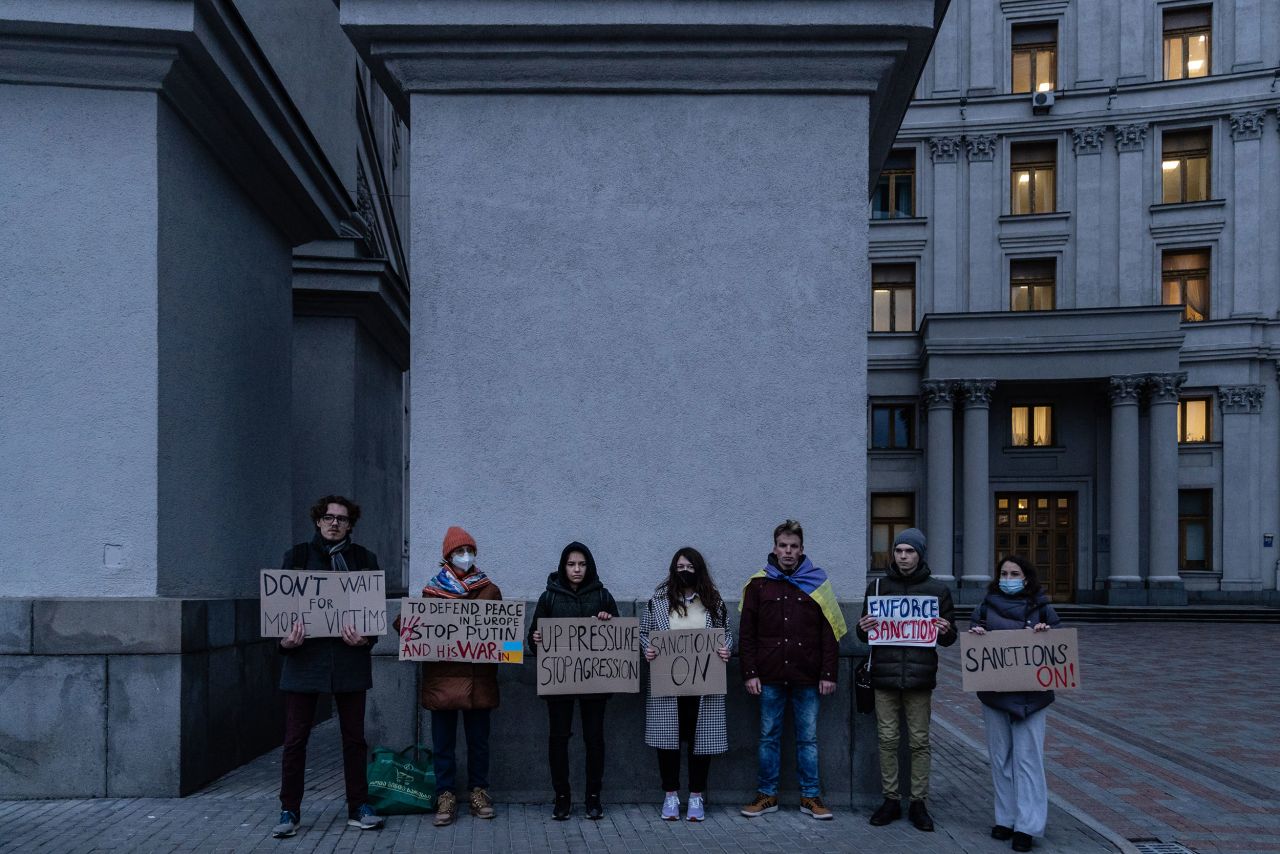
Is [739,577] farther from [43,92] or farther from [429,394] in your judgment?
[43,92]

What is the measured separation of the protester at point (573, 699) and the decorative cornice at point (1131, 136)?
98.0ft

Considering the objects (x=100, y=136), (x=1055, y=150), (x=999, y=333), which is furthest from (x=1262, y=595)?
(x=100, y=136)

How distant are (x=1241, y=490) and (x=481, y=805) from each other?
30.3 metres

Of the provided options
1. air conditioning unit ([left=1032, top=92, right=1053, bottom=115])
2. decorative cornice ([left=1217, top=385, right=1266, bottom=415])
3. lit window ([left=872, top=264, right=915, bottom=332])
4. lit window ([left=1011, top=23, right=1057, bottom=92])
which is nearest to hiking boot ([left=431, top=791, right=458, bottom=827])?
lit window ([left=872, top=264, right=915, bottom=332])

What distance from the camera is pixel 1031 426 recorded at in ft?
99.9

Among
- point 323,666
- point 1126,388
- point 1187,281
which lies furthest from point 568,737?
point 1187,281

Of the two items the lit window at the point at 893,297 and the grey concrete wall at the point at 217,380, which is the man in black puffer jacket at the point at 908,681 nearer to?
the grey concrete wall at the point at 217,380

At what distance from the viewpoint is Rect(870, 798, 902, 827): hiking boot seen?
6527mm

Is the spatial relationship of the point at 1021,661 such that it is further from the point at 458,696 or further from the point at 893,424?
the point at 893,424

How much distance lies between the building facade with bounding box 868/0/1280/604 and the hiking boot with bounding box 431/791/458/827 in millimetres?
24700

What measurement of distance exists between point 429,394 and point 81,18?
359 cm

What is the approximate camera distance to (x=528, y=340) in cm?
721

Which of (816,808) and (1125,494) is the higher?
(1125,494)

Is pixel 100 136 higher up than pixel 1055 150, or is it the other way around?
pixel 1055 150
